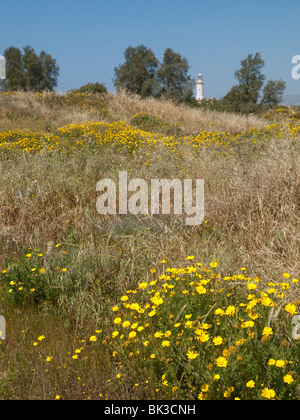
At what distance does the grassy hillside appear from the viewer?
6.38ft

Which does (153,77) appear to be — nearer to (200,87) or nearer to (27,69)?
(27,69)

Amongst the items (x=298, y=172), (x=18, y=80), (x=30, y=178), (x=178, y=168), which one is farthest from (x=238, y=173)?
(x=18, y=80)

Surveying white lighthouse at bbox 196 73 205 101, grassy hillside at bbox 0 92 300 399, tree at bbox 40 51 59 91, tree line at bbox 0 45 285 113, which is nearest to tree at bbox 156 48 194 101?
tree line at bbox 0 45 285 113

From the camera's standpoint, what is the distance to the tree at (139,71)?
30.8 meters

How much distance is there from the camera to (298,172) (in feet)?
14.2

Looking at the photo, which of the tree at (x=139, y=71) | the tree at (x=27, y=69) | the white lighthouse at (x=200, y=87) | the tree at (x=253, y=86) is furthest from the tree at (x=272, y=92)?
the white lighthouse at (x=200, y=87)

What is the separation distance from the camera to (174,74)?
30.1 metres

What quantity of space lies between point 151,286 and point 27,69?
33635mm

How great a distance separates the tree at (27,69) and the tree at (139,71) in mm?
6543

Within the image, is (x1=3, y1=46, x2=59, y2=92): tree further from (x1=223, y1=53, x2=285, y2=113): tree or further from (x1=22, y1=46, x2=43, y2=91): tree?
(x1=223, y1=53, x2=285, y2=113): tree

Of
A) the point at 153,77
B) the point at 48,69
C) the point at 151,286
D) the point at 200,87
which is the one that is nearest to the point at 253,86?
the point at 153,77

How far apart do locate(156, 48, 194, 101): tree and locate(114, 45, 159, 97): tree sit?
2.94 ft

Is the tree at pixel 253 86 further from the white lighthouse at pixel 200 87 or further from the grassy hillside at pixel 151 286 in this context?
the white lighthouse at pixel 200 87
